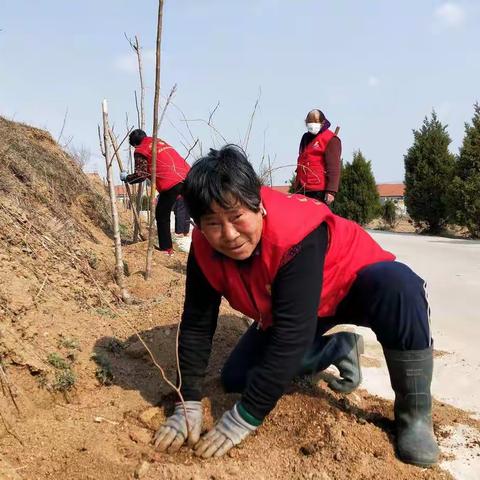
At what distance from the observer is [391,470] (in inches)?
64.7

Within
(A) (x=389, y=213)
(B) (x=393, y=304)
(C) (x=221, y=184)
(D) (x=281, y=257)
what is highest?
(C) (x=221, y=184)

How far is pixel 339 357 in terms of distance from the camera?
212 centimetres

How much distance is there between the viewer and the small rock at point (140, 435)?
178cm

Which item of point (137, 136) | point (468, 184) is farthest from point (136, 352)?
point (468, 184)

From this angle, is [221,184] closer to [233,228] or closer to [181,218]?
[233,228]

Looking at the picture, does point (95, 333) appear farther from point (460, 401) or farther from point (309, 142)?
point (309, 142)

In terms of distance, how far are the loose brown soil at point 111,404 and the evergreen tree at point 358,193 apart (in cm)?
1235

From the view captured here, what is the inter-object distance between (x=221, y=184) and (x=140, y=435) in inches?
37.0

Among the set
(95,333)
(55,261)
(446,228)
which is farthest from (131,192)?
(446,228)

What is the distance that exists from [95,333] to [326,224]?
124cm

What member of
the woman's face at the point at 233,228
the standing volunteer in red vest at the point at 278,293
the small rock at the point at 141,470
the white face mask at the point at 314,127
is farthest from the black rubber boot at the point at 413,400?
the white face mask at the point at 314,127

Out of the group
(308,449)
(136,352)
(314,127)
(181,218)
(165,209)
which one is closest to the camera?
(308,449)

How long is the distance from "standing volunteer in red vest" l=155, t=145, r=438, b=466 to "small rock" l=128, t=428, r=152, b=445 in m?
0.05

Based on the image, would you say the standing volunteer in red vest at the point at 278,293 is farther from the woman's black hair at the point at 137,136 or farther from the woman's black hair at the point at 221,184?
the woman's black hair at the point at 137,136
